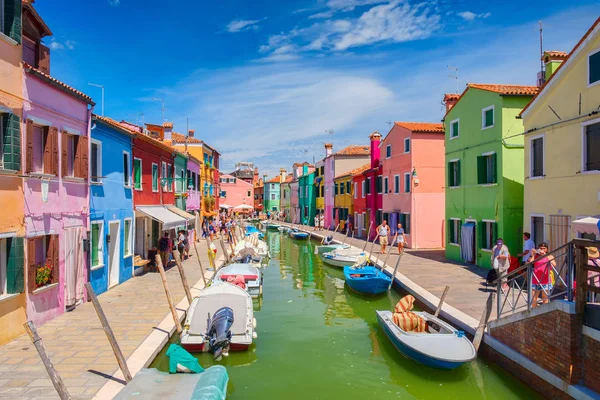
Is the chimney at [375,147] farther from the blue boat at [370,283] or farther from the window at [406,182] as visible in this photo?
the blue boat at [370,283]

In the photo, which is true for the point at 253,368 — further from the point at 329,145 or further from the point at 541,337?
the point at 329,145

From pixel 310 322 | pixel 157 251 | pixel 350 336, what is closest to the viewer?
pixel 350 336

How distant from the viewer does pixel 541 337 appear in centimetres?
862

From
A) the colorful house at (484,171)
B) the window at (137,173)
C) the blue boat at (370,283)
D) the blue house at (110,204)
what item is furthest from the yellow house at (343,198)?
the blue house at (110,204)

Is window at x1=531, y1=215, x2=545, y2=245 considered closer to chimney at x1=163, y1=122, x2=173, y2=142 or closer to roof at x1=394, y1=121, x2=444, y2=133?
roof at x1=394, y1=121, x2=444, y2=133

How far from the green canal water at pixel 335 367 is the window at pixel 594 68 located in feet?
28.7

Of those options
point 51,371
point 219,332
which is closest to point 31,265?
point 219,332

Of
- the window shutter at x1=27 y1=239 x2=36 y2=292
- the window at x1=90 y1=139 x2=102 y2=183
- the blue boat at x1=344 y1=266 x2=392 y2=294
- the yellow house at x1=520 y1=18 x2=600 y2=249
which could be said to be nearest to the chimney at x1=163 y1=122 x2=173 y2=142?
the window at x1=90 y1=139 x2=102 y2=183

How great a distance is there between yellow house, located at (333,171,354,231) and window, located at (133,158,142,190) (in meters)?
24.8

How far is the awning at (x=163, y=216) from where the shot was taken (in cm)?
1931

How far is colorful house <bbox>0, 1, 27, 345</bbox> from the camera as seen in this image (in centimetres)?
975

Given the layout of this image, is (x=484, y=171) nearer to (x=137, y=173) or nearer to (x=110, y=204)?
(x=137, y=173)

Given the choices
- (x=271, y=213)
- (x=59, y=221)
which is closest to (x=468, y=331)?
(x=59, y=221)

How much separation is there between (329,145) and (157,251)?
35.7 m
